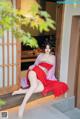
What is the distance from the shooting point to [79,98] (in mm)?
4082

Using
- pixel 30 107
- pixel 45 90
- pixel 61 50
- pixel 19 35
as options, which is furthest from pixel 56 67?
pixel 19 35

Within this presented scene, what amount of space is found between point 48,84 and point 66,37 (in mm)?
944

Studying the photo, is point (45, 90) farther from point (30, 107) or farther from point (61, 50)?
point (61, 50)

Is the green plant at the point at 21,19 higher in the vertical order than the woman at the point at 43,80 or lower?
higher

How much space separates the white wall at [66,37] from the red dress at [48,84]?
1.12 ft

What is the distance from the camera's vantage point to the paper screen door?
134 inches

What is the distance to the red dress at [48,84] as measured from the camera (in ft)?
11.6

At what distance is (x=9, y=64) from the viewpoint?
3521 millimetres

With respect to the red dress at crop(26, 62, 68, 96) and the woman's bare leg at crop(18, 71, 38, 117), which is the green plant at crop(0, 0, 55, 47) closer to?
the woman's bare leg at crop(18, 71, 38, 117)

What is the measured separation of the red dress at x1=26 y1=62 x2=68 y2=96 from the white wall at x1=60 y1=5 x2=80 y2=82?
343 mm

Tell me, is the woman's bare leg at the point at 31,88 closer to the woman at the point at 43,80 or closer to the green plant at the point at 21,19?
the woman at the point at 43,80

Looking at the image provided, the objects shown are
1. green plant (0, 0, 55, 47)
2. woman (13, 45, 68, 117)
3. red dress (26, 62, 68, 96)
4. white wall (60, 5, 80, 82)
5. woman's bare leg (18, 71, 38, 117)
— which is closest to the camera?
green plant (0, 0, 55, 47)

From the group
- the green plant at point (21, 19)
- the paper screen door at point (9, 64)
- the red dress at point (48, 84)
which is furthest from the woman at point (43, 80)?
the green plant at point (21, 19)

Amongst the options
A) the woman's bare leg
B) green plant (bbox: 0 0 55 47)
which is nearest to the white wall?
the woman's bare leg
